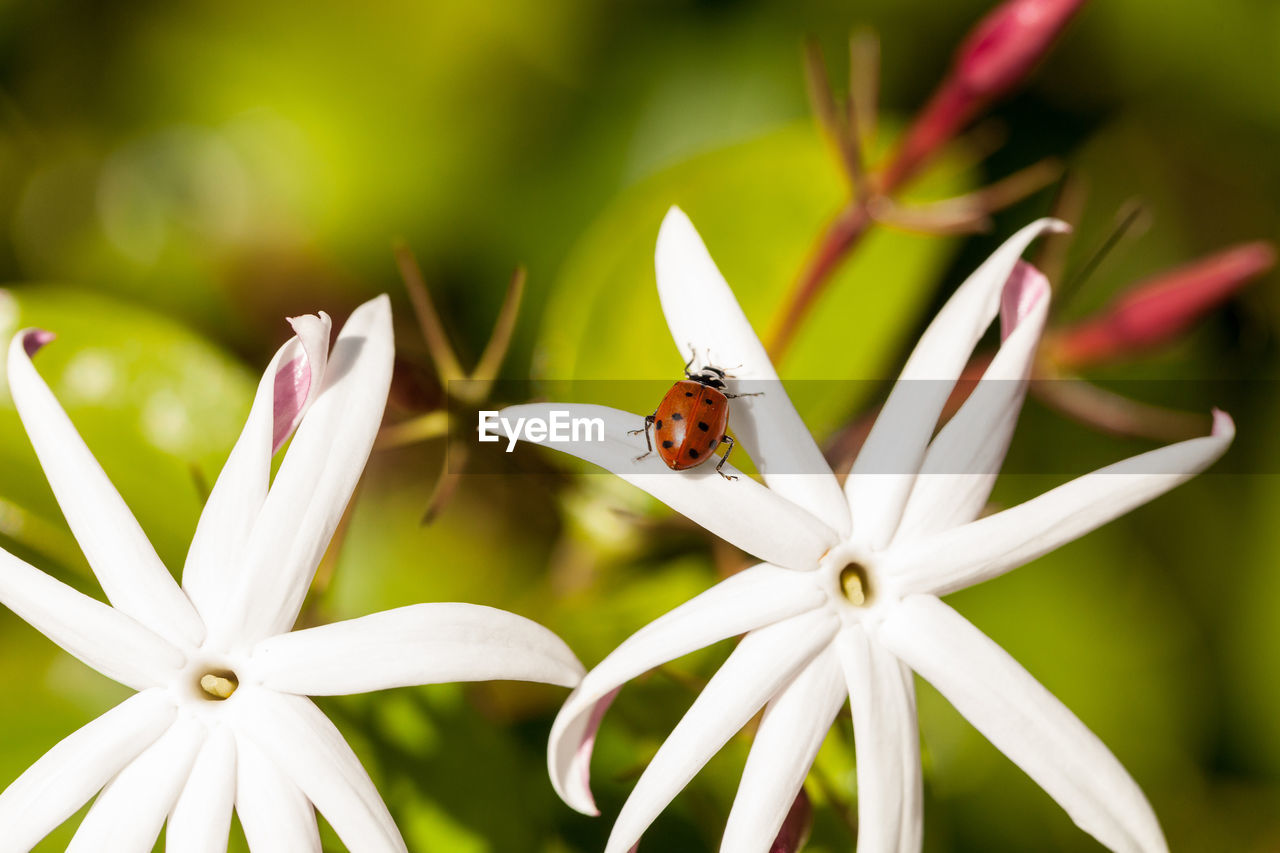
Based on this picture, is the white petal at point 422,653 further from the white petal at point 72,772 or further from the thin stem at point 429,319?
the thin stem at point 429,319

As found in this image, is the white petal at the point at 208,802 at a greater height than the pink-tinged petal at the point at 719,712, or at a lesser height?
lesser

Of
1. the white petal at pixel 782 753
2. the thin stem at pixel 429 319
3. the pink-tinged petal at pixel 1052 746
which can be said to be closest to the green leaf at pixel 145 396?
the thin stem at pixel 429 319

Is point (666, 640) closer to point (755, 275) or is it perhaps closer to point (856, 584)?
point (856, 584)

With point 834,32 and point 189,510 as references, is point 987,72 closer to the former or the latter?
point 834,32

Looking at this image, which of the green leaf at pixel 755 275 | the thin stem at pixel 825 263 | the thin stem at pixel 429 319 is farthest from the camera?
the green leaf at pixel 755 275

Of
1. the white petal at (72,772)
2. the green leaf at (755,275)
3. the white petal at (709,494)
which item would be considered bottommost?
the white petal at (72,772)

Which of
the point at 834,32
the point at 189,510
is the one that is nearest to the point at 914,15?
the point at 834,32

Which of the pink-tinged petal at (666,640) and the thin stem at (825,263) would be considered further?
the thin stem at (825,263)

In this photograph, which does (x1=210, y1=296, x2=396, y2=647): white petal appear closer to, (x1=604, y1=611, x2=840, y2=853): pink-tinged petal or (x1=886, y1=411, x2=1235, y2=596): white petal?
(x1=604, y1=611, x2=840, y2=853): pink-tinged petal

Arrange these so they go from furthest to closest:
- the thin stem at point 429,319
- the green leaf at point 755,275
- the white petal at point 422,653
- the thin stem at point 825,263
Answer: the green leaf at point 755,275, the thin stem at point 825,263, the thin stem at point 429,319, the white petal at point 422,653

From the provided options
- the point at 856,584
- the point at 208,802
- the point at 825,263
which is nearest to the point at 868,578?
the point at 856,584
